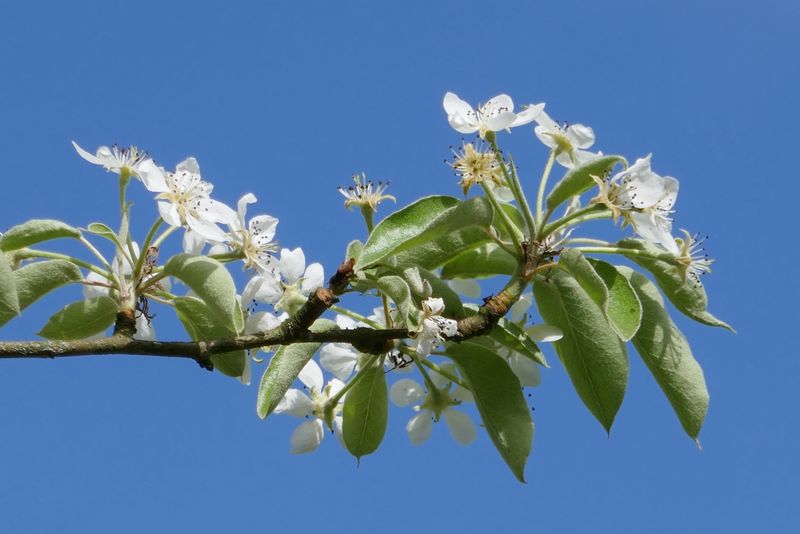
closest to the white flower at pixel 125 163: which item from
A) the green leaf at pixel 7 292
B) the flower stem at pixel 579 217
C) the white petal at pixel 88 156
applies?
the white petal at pixel 88 156

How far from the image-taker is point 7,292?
92.8 inches

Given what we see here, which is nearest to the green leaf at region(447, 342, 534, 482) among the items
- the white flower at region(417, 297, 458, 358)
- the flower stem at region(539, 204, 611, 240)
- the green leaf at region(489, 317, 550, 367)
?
the green leaf at region(489, 317, 550, 367)

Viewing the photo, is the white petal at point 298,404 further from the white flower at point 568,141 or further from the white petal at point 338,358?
the white flower at point 568,141

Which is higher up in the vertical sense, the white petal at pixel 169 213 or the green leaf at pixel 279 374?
the white petal at pixel 169 213

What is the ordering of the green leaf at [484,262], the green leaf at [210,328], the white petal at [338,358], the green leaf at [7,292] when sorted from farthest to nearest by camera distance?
the white petal at [338,358], the green leaf at [484,262], the green leaf at [210,328], the green leaf at [7,292]

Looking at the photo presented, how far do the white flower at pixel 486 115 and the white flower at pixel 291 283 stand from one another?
607 mm

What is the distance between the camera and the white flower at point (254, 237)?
2.85 meters

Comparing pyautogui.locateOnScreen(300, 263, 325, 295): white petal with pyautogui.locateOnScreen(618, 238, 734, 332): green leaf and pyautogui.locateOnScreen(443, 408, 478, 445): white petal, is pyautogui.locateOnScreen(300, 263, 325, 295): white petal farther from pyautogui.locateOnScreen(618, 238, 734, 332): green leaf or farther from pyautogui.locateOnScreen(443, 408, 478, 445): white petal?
pyautogui.locateOnScreen(618, 238, 734, 332): green leaf

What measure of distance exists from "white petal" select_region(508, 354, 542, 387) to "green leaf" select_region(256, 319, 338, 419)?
0.76 meters

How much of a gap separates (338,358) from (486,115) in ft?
2.92

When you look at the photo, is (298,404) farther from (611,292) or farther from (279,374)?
(611,292)

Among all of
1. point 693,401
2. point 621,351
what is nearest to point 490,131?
point 621,351

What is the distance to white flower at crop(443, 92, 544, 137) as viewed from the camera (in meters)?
3.03

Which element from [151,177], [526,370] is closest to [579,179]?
[526,370]
